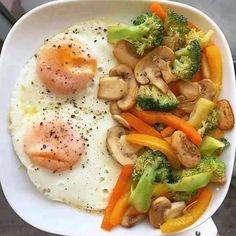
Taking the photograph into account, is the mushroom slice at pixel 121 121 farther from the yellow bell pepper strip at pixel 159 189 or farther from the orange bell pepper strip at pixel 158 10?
the orange bell pepper strip at pixel 158 10

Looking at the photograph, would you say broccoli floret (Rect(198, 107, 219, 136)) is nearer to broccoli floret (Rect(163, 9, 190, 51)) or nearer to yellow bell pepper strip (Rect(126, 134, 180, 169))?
yellow bell pepper strip (Rect(126, 134, 180, 169))

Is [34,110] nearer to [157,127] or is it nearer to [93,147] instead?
[93,147]

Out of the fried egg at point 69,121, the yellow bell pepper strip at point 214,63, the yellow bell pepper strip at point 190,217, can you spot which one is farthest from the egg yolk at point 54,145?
the yellow bell pepper strip at point 214,63

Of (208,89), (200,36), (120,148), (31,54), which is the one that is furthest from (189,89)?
(31,54)

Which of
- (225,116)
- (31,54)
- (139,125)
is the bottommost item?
(225,116)

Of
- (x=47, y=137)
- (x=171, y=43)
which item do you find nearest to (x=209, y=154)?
(x=171, y=43)

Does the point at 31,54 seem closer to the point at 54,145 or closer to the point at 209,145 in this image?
the point at 54,145
